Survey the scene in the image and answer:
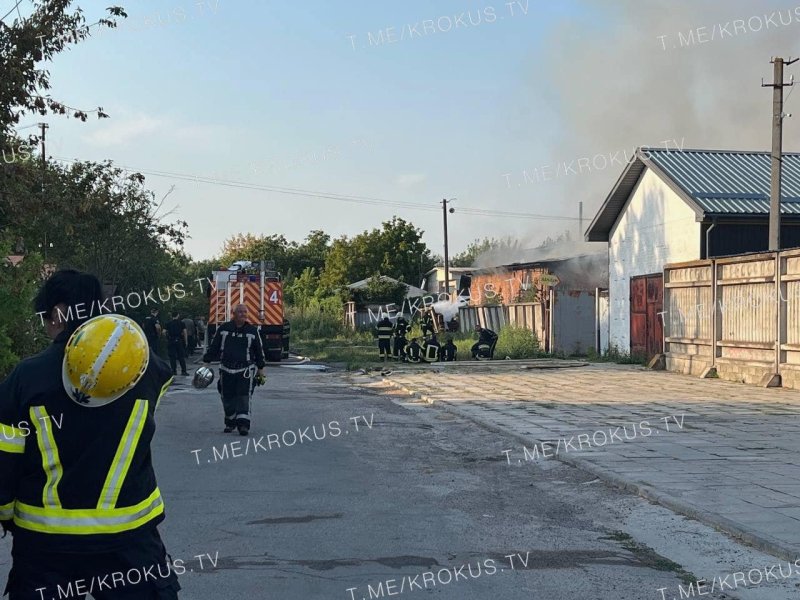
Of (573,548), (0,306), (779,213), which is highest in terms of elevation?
(779,213)

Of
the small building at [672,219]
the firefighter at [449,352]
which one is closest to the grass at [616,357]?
the small building at [672,219]

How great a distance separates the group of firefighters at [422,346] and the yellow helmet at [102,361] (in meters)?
24.2

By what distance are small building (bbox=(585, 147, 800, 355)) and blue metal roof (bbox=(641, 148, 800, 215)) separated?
0.03m

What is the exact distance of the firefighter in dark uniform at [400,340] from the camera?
2800 cm

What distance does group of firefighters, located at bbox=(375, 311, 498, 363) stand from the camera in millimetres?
27406

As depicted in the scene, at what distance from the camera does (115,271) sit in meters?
27.5

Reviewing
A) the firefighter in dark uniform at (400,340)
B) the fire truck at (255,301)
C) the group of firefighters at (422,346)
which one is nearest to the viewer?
the group of firefighters at (422,346)

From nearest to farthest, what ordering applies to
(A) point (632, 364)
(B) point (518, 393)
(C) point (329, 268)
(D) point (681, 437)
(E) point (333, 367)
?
(D) point (681, 437)
(B) point (518, 393)
(A) point (632, 364)
(E) point (333, 367)
(C) point (329, 268)

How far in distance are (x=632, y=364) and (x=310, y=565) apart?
67.7ft

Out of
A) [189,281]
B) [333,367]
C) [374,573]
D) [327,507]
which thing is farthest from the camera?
[189,281]

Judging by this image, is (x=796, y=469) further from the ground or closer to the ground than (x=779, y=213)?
closer to the ground

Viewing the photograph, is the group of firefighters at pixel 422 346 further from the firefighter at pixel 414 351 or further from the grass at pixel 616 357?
the grass at pixel 616 357

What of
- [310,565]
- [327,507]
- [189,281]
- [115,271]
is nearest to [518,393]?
[327,507]

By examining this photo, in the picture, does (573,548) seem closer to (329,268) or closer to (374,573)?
(374,573)
